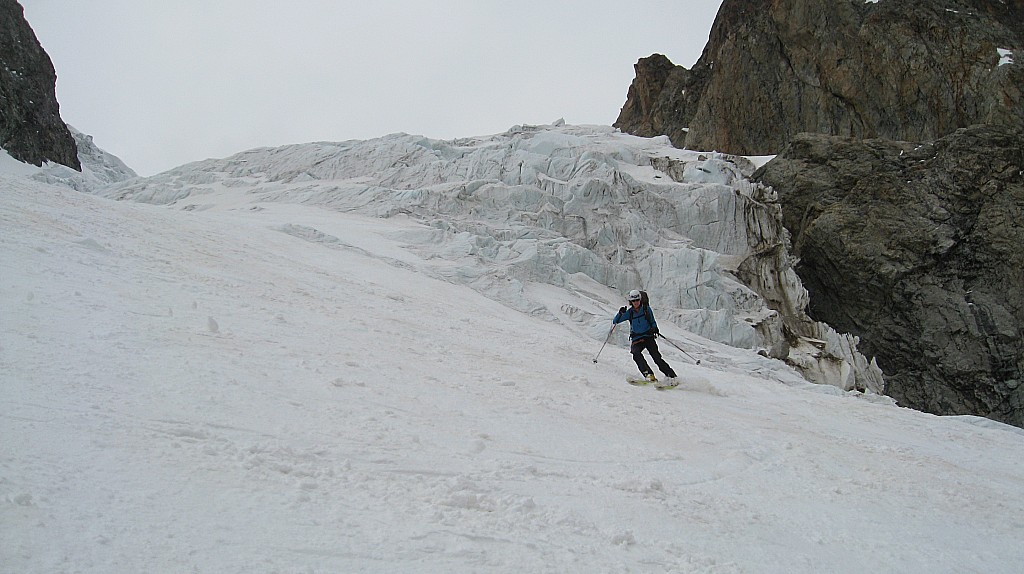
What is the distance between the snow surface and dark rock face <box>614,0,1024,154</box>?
4021cm

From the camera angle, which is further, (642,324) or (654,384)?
(642,324)

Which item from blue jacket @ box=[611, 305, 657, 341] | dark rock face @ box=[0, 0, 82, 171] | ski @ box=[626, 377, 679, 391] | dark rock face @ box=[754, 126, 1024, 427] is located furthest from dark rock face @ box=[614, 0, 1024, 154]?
dark rock face @ box=[0, 0, 82, 171]

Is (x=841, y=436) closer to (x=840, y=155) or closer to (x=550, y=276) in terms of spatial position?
(x=550, y=276)

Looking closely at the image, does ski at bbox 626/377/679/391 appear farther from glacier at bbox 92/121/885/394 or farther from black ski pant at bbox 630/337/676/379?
glacier at bbox 92/121/885/394

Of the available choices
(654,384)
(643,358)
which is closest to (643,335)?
(643,358)

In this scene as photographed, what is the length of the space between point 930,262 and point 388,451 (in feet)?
108

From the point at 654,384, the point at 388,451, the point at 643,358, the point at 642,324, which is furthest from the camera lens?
the point at 642,324

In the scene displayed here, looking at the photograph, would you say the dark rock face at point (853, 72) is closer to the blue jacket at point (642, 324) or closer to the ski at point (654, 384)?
the blue jacket at point (642, 324)

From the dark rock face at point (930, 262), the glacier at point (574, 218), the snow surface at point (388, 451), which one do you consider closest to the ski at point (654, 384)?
the snow surface at point (388, 451)

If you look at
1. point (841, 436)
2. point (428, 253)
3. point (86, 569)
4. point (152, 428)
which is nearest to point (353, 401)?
point (152, 428)

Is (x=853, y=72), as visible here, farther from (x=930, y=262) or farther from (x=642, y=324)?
(x=642, y=324)

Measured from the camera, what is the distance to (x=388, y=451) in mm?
3977

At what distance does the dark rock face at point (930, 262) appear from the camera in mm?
27953

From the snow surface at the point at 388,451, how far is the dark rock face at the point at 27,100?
36071mm
